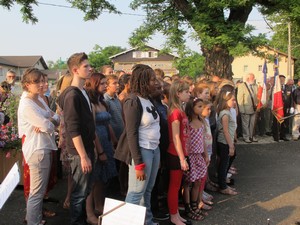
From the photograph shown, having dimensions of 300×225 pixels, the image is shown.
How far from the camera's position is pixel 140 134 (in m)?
3.39

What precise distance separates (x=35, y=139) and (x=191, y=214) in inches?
83.7

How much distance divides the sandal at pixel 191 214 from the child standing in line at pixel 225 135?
106cm

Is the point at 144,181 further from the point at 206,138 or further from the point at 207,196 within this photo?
the point at 207,196

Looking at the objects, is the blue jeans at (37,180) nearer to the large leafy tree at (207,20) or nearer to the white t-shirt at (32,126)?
the white t-shirt at (32,126)

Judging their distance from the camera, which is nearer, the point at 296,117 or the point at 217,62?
the point at 217,62

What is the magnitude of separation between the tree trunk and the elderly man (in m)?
0.62

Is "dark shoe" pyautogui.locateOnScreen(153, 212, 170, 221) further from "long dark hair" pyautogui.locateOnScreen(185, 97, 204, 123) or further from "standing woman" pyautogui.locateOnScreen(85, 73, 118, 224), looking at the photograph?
"long dark hair" pyautogui.locateOnScreen(185, 97, 204, 123)

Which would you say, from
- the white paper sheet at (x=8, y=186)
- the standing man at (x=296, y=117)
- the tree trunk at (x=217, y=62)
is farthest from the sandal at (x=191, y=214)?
the standing man at (x=296, y=117)

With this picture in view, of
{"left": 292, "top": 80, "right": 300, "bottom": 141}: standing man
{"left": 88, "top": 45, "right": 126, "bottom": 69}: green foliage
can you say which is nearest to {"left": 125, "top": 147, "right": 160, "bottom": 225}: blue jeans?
{"left": 292, "top": 80, "right": 300, "bottom": 141}: standing man

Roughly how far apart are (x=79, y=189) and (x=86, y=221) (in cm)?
74

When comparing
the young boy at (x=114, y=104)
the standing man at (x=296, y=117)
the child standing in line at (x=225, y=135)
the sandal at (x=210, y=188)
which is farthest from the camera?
the standing man at (x=296, y=117)

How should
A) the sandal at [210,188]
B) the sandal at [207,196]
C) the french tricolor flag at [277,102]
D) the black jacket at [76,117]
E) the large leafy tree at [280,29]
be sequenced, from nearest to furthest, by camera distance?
the black jacket at [76,117] → the sandal at [207,196] → the sandal at [210,188] → the large leafy tree at [280,29] → the french tricolor flag at [277,102]

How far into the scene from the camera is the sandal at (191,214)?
14.1 ft

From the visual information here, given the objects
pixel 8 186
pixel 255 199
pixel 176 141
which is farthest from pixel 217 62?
pixel 8 186
